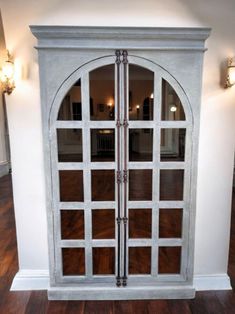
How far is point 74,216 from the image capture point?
2.12m

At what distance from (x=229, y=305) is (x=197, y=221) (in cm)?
79

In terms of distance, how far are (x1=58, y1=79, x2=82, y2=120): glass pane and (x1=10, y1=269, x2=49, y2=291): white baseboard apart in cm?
156

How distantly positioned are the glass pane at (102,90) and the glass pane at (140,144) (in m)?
0.28

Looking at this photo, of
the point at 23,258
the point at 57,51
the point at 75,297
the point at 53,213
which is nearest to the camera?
the point at 57,51

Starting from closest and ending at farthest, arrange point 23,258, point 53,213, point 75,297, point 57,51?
1. point 57,51
2. point 53,213
3. point 75,297
4. point 23,258

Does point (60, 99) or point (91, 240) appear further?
point (91, 240)

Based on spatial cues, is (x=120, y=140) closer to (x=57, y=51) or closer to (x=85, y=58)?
(x=85, y=58)

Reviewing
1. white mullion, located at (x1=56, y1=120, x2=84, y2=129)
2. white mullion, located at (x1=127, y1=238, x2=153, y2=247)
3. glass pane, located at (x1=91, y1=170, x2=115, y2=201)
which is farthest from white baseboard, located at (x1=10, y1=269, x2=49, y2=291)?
white mullion, located at (x1=56, y1=120, x2=84, y2=129)

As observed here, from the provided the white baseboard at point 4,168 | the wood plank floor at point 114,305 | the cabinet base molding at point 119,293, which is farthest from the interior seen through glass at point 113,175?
the white baseboard at point 4,168

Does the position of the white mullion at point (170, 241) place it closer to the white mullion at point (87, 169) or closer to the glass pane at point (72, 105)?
the white mullion at point (87, 169)

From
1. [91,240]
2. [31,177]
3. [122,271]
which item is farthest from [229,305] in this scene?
[31,177]

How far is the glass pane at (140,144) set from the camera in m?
2.00

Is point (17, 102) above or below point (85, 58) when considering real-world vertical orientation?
below

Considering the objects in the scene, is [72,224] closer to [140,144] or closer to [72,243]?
[72,243]
